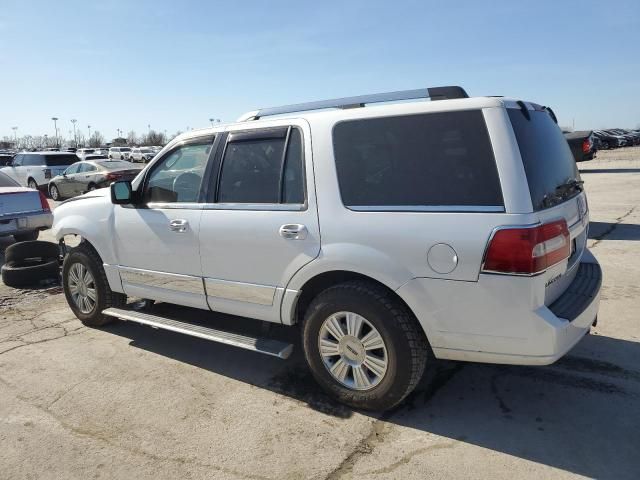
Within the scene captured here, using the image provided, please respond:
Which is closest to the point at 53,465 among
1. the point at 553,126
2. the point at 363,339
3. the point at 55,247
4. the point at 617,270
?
the point at 363,339

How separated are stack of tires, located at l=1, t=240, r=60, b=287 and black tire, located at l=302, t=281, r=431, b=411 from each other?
16.2 feet

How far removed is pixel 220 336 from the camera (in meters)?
3.78

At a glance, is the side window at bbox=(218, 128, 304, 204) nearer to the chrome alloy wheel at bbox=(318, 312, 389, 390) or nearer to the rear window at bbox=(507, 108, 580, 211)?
the chrome alloy wheel at bbox=(318, 312, 389, 390)

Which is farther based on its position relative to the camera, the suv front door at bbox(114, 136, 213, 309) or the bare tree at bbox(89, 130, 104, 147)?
the bare tree at bbox(89, 130, 104, 147)

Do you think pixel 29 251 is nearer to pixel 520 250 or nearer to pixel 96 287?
pixel 96 287

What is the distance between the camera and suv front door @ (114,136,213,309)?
399 centimetres

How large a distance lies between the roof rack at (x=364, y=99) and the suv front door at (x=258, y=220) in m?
0.27

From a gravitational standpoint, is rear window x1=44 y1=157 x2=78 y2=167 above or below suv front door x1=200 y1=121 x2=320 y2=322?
above

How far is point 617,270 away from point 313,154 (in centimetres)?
485

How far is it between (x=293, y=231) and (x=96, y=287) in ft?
8.21

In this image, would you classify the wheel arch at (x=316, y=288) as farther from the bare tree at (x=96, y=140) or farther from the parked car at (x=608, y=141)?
the bare tree at (x=96, y=140)

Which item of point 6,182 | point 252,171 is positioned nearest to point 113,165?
point 6,182

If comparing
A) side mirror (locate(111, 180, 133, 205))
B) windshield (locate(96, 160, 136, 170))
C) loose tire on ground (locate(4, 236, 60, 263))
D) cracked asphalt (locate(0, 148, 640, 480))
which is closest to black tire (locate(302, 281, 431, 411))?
cracked asphalt (locate(0, 148, 640, 480))

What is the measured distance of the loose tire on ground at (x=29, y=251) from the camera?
6.79 metres
